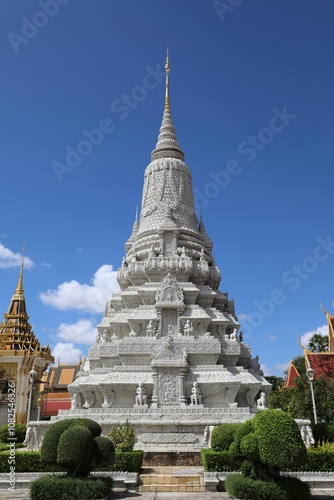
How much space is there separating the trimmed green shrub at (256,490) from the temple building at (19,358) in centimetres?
2845

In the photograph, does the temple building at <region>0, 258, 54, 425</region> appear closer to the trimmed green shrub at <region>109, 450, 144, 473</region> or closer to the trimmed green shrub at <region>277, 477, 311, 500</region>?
the trimmed green shrub at <region>109, 450, 144, 473</region>

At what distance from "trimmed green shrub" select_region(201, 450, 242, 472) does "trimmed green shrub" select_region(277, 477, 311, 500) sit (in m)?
3.28

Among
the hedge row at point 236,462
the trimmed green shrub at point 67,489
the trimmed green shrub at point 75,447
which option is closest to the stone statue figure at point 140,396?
the hedge row at point 236,462

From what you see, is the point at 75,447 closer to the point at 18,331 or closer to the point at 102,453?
the point at 102,453

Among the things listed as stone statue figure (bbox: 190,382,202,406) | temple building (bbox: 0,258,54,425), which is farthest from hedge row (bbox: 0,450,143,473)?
temple building (bbox: 0,258,54,425)

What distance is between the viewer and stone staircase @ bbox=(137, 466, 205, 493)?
13087 millimetres

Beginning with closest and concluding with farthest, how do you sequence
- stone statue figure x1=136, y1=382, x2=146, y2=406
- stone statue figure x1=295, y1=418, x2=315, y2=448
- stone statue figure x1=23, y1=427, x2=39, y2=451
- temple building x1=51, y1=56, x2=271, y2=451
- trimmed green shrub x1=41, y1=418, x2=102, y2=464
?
trimmed green shrub x1=41, y1=418, x2=102, y2=464 → stone statue figure x1=295, y1=418, x2=315, y2=448 → stone statue figure x1=23, y1=427, x2=39, y2=451 → temple building x1=51, y1=56, x2=271, y2=451 → stone statue figure x1=136, y1=382, x2=146, y2=406

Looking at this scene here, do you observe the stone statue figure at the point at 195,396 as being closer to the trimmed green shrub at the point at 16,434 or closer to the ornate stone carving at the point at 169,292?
the ornate stone carving at the point at 169,292

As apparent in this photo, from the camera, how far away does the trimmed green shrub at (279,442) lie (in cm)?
966

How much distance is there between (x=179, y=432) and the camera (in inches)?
763

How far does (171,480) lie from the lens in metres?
13.8

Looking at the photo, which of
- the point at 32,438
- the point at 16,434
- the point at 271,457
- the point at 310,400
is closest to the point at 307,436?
the point at 271,457

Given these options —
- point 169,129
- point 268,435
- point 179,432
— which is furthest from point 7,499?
point 169,129

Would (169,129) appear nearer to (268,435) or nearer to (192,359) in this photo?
(192,359)
